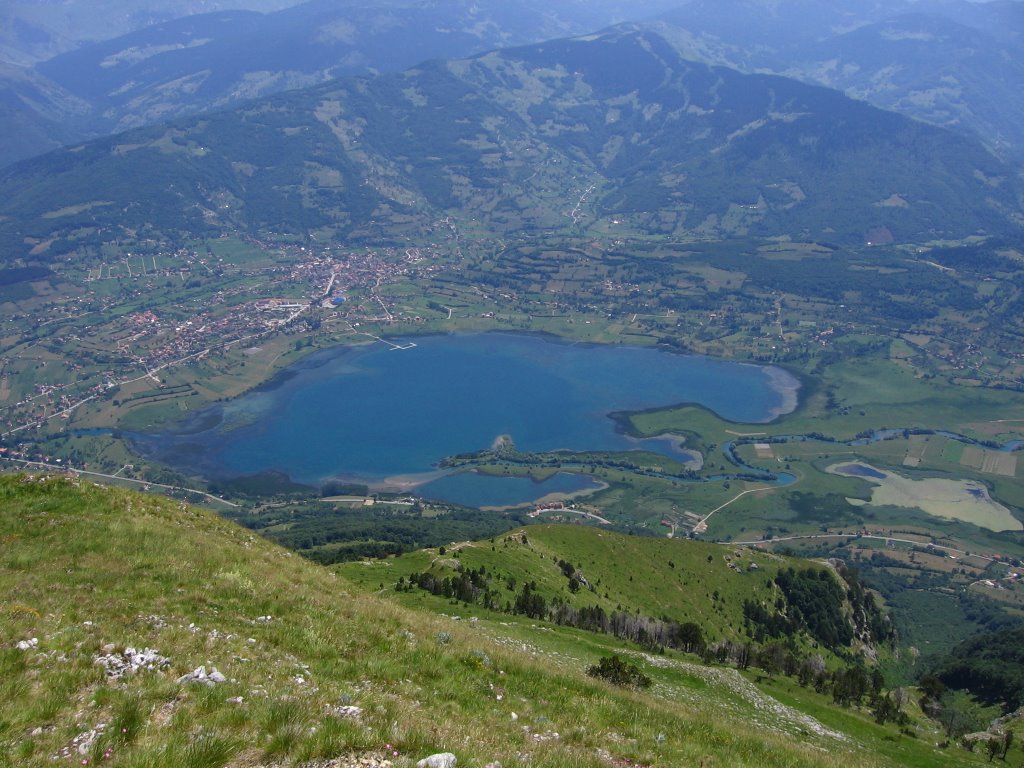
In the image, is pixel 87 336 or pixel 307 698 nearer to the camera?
pixel 307 698

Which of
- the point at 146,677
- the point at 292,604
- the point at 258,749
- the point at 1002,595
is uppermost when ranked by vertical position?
the point at 258,749

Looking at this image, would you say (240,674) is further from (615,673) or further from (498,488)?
(498,488)

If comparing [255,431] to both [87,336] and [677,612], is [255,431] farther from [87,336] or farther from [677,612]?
[677,612]

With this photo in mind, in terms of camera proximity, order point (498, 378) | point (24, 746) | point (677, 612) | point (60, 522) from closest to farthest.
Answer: point (24, 746) < point (60, 522) < point (677, 612) < point (498, 378)

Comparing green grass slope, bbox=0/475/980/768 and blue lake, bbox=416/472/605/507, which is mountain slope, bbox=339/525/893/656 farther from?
blue lake, bbox=416/472/605/507

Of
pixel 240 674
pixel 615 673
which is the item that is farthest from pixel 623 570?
pixel 240 674

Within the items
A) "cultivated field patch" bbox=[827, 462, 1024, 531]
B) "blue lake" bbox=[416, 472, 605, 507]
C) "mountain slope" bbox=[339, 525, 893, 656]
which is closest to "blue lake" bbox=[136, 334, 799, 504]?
"blue lake" bbox=[416, 472, 605, 507]

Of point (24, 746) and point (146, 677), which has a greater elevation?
point (24, 746)

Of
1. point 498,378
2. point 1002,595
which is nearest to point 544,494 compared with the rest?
point 498,378
